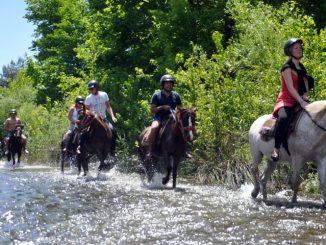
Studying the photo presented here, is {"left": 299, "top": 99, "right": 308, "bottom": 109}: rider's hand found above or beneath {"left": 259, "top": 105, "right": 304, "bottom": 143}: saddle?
above

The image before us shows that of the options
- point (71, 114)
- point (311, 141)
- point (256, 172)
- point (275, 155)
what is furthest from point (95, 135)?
point (311, 141)

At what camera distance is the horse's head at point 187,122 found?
508 inches

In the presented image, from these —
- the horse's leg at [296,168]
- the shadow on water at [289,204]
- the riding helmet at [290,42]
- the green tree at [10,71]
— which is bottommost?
the shadow on water at [289,204]

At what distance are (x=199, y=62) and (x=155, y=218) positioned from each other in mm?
9008

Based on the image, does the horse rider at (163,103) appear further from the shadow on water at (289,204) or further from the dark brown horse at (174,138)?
the shadow on water at (289,204)

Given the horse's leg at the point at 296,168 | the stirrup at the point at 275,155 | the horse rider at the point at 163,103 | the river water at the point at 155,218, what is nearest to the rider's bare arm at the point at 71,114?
the horse rider at the point at 163,103

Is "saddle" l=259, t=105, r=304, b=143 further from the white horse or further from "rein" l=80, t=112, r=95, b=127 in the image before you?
"rein" l=80, t=112, r=95, b=127

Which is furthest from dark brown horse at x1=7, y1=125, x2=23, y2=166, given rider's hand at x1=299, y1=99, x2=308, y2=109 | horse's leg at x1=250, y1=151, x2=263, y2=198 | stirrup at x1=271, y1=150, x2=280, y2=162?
rider's hand at x1=299, y1=99, x2=308, y2=109

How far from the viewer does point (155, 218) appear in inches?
337

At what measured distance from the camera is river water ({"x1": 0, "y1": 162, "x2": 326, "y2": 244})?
726 cm

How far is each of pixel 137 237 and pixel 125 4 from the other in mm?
20889

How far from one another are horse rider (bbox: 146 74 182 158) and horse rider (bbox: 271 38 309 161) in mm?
3972

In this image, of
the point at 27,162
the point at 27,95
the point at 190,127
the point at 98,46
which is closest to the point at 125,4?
the point at 98,46

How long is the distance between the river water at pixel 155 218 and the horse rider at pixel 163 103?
1.84 m
